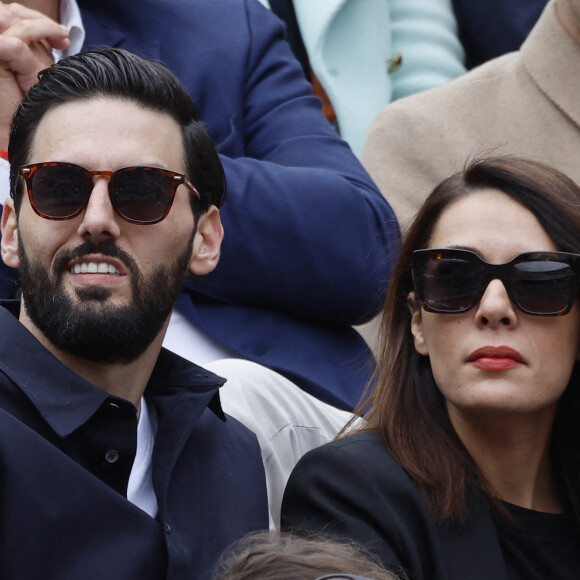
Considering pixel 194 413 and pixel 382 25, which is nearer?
pixel 194 413

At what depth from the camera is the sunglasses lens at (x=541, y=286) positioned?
2469 mm

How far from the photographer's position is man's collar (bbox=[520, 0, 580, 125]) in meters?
3.81

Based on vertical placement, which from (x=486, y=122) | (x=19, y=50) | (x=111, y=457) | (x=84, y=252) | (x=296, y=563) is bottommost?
(x=111, y=457)

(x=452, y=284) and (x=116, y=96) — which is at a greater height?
(x=116, y=96)

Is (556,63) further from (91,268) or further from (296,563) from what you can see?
(296,563)

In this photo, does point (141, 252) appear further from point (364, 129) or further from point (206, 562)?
point (364, 129)

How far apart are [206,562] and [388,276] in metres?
1.06

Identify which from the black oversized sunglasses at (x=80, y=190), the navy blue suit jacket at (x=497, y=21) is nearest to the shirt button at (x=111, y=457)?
the black oversized sunglasses at (x=80, y=190)

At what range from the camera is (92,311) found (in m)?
2.40

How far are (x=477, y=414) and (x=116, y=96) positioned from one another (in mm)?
1013

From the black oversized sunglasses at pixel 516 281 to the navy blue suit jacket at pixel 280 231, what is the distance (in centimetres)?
64

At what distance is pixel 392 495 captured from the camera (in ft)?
7.87

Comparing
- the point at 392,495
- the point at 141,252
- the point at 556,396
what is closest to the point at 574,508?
the point at 556,396

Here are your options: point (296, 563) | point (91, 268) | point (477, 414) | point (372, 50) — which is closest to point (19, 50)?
point (91, 268)
